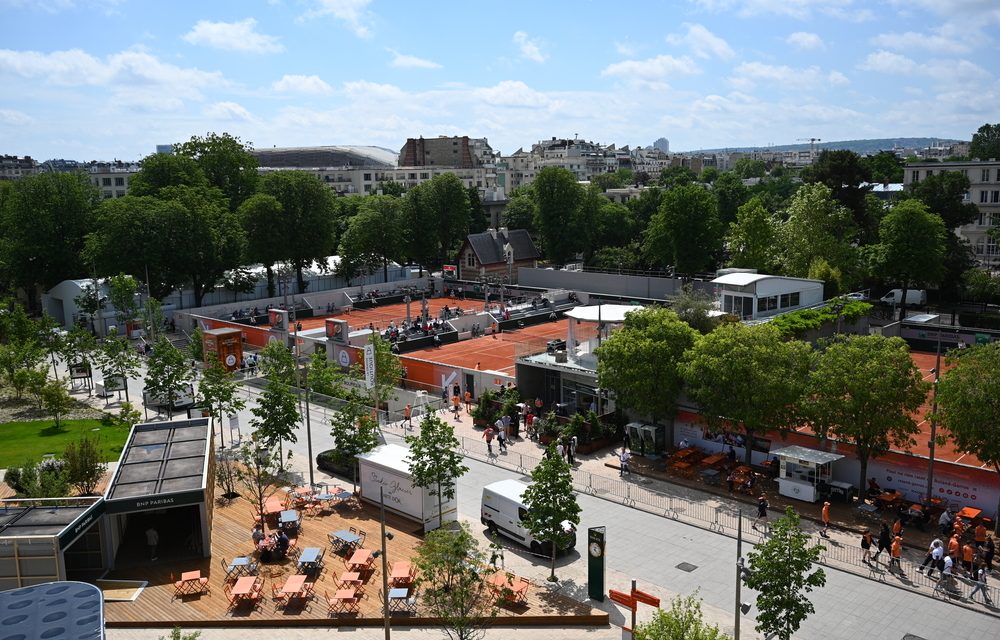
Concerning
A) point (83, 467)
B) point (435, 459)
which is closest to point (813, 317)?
point (435, 459)

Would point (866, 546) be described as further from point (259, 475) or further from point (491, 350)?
point (491, 350)

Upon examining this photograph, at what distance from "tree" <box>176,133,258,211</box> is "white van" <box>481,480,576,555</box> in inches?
2515

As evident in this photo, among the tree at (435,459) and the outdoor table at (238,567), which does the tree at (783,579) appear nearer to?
the tree at (435,459)

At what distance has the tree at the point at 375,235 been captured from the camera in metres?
79.4

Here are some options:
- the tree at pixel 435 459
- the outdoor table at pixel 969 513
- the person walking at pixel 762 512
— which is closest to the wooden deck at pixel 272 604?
the tree at pixel 435 459

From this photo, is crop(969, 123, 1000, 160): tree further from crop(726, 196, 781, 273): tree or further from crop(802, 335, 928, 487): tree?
crop(802, 335, 928, 487): tree

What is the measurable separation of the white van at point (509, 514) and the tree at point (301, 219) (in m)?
50.4

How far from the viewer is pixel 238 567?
74.2ft

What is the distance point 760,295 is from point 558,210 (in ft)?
122

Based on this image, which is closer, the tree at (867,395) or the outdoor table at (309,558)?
the outdoor table at (309,558)

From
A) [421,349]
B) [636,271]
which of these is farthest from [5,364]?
[636,271]

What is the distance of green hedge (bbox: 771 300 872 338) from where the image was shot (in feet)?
144

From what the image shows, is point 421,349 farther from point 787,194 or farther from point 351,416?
point 787,194

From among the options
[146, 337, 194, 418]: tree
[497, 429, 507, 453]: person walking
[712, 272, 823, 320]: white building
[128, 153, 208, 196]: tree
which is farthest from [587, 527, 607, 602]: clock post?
[128, 153, 208, 196]: tree
